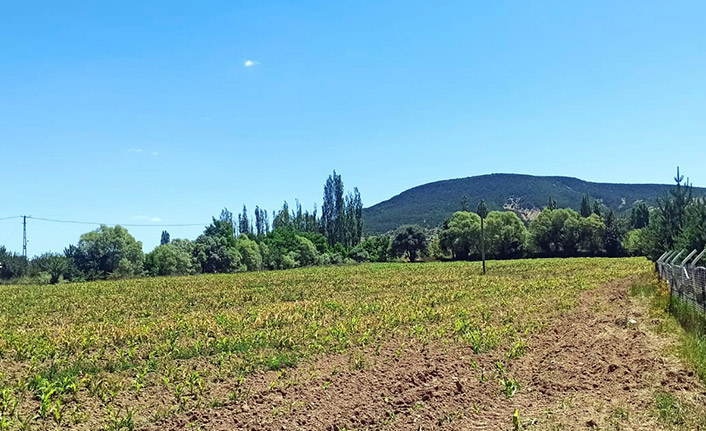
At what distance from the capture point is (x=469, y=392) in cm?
693

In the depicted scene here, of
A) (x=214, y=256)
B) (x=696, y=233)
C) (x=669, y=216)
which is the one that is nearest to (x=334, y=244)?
(x=214, y=256)

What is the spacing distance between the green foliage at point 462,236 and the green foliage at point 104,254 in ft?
162

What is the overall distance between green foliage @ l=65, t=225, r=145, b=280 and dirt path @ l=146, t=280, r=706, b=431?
6190cm

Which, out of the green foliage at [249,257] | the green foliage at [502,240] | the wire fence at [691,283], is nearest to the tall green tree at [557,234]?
the green foliage at [502,240]

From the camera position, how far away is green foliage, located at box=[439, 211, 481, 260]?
83.3 meters

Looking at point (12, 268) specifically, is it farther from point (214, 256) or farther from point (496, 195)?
point (496, 195)

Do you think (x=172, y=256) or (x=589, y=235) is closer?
(x=172, y=256)

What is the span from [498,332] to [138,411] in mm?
7941

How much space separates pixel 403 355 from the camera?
9.27 meters

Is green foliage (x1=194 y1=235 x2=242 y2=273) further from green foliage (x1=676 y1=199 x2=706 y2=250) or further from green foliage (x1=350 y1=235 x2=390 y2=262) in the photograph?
green foliage (x1=676 y1=199 x2=706 y2=250)

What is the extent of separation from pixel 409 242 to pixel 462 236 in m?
9.17

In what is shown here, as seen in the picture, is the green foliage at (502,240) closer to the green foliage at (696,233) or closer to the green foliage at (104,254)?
the green foliage at (104,254)

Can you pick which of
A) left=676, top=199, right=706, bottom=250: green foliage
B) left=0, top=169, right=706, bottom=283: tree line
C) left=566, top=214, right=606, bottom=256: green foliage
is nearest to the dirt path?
left=676, top=199, right=706, bottom=250: green foliage

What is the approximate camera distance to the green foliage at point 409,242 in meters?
84.3
